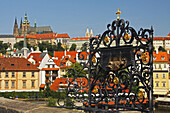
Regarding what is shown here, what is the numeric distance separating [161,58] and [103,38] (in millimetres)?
39379

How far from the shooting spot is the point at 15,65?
1874 inches

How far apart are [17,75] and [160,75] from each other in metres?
22.2

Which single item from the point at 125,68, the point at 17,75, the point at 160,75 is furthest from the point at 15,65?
the point at 125,68

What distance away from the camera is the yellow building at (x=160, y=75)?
137 feet

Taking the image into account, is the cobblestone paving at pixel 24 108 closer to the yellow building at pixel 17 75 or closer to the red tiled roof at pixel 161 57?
the yellow building at pixel 17 75

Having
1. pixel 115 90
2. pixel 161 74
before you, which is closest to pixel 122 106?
pixel 115 90

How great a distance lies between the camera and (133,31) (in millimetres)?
8719

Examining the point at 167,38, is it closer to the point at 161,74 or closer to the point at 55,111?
the point at 161,74

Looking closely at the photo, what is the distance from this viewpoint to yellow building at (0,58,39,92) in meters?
46.4

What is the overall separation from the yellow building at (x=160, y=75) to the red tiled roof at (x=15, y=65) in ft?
62.7

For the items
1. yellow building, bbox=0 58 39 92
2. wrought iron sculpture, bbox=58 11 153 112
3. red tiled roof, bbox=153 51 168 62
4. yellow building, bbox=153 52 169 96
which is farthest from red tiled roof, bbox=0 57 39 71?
wrought iron sculpture, bbox=58 11 153 112

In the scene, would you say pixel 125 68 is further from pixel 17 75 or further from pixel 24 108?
pixel 17 75

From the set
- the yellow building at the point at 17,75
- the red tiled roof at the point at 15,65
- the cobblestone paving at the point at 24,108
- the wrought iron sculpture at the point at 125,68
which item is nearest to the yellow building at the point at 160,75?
the yellow building at the point at 17,75

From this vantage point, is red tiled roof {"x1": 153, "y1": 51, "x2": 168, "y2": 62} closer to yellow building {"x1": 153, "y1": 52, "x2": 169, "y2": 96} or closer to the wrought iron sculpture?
yellow building {"x1": 153, "y1": 52, "x2": 169, "y2": 96}
